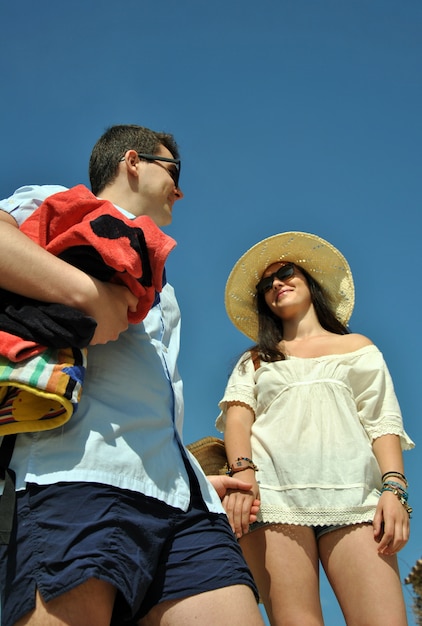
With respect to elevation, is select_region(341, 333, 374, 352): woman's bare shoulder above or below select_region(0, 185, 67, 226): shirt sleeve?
above

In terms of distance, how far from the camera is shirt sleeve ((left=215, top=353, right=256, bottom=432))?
3787 millimetres

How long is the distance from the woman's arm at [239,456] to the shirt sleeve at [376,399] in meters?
0.59

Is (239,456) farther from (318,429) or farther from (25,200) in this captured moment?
(25,200)

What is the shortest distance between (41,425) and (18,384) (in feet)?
0.42

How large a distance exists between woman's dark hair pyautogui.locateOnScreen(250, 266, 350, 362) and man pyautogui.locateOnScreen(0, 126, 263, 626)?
1.84m

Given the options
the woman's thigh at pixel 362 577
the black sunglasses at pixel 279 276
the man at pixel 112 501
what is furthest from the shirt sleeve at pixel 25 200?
the black sunglasses at pixel 279 276

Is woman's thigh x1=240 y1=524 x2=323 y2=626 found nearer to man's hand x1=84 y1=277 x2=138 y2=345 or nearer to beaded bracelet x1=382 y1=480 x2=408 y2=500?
beaded bracelet x1=382 y1=480 x2=408 y2=500

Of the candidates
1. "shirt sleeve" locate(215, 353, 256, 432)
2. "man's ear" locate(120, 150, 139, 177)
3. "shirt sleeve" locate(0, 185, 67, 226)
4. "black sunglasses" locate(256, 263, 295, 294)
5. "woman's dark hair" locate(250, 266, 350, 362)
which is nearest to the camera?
"shirt sleeve" locate(0, 185, 67, 226)

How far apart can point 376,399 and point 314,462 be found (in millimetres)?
525

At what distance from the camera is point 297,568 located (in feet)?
10.1

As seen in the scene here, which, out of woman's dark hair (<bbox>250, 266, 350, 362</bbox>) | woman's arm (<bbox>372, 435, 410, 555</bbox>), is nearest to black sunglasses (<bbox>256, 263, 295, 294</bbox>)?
woman's dark hair (<bbox>250, 266, 350, 362</bbox>)

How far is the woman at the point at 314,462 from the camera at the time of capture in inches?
119

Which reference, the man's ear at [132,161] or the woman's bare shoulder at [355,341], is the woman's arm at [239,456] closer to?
the woman's bare shoulder at [355,341]

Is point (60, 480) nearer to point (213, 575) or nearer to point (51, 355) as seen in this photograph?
point (51, 355)
